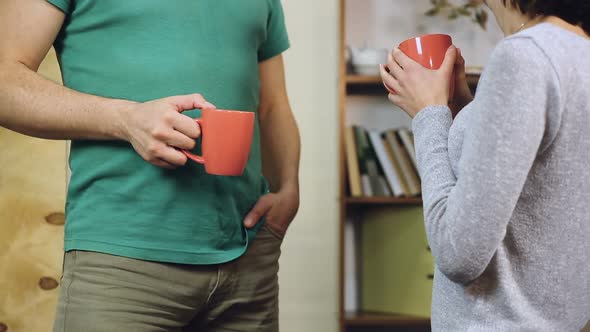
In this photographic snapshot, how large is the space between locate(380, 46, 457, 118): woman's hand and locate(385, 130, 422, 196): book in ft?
4.96

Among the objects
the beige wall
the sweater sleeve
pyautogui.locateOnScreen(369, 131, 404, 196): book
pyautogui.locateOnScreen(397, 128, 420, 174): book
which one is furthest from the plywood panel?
the sweater sleeve

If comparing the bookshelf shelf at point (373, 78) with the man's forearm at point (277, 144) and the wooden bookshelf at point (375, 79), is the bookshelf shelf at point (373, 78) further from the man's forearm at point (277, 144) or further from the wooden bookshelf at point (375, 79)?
the man's forearm at point (277, 144)

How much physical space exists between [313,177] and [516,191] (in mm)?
1934

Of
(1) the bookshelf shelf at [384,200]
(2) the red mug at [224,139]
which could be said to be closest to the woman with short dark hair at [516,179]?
(2) the red mug at [224,139]

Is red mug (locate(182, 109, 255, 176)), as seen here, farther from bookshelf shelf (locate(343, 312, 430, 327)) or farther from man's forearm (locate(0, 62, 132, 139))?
bookshelf shelf (locate(343, 312, 430, 327))

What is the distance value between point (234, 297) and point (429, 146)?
0.47 meters

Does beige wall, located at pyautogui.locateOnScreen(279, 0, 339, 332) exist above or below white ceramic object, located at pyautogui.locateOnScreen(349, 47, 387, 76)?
below

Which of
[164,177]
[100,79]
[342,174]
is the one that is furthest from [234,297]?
[342,174]

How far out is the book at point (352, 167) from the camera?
2.39 meters

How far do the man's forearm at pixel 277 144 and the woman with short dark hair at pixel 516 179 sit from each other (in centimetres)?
54

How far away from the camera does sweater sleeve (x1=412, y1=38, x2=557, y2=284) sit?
671 mm

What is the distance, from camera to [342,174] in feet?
7.75

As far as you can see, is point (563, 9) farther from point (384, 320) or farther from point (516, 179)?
point (384, 320)

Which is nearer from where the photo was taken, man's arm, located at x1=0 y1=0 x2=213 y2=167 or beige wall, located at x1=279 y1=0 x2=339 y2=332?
man's arm, located at x1=0 y1=0 x2=213 y2=167
